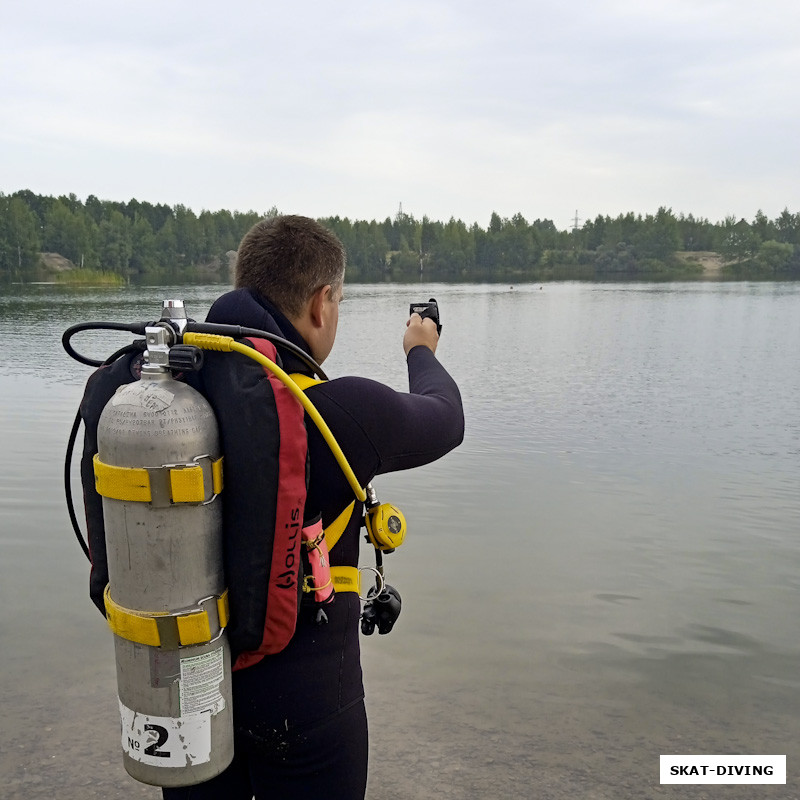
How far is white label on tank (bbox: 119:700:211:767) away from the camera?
1.98 metres

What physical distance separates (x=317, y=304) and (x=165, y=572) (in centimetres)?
84

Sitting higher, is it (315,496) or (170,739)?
(315,496)

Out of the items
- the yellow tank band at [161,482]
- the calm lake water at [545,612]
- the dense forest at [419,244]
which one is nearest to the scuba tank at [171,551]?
the yellow tank band at [161,482]

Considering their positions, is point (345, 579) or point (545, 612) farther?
point (545, 612)

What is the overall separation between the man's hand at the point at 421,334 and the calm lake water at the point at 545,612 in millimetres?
2252

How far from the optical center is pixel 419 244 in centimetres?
15038

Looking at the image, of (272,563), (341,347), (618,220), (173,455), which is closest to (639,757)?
(272,563)

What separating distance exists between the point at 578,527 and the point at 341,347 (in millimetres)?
17991

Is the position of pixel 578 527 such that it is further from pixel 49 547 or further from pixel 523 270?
pixel 523 270

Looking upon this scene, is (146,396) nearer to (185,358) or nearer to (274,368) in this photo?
(185,358)

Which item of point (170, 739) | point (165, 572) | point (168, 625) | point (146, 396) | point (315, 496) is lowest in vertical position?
point (170, 739)

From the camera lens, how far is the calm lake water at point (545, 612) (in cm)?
401

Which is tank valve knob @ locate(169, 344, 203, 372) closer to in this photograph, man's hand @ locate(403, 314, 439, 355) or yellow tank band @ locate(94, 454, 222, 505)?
yellow tank band @ locate(94, 454, 222, 505)

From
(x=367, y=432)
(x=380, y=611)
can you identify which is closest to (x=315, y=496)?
(x=367, y=432)
